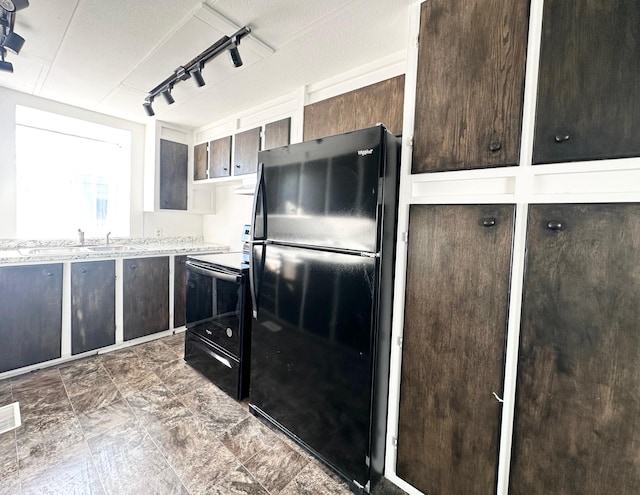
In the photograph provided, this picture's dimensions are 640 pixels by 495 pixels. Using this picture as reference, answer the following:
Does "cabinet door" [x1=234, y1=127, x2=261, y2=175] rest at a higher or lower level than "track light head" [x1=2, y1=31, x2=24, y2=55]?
lower

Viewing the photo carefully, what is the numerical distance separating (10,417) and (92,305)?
1.04 metres

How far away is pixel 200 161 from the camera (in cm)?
350

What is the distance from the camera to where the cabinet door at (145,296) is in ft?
9.77

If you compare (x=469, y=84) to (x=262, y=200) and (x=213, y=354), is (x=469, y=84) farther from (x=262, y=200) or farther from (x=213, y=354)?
(x=213, y=354)

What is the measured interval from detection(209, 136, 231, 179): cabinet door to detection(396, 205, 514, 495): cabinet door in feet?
7.68

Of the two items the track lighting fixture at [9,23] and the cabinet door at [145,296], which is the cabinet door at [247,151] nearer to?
the cabinet door at [145,296]

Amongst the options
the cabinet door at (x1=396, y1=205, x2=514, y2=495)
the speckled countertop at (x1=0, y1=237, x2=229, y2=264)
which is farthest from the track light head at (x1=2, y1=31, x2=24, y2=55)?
the cabinet door at (x1=396, y1=205, x2=514, y2=495)

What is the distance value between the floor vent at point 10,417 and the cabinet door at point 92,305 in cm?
71

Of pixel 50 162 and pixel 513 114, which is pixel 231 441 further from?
pixel 50 162

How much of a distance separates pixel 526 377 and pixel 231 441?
5.38 feet

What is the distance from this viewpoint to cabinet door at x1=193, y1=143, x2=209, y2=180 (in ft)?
11.2

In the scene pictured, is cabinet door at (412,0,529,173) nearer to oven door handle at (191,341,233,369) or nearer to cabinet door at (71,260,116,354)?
oven door handle at (191,341,233,369)

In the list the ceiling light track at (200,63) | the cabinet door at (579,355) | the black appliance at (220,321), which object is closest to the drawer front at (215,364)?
the black appliance at (220,321)

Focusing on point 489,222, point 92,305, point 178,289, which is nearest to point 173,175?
point 178,289
